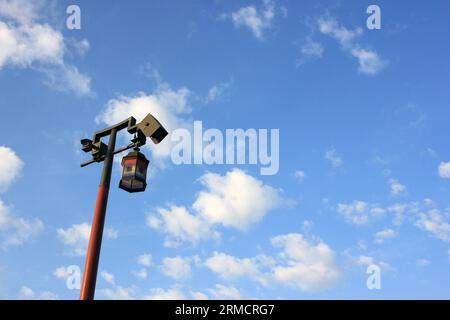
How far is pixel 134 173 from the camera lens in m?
7.74

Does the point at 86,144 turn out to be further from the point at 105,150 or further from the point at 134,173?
the point at 134,173

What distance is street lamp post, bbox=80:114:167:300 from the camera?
22.5 ft

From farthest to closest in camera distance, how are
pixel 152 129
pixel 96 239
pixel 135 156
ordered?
pixel 152 129 < pixel 135 156 < pixel 96 239

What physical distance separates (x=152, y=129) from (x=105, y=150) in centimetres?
99

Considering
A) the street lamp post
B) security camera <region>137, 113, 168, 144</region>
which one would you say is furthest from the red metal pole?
security camera <region>137, 113, 168, 144</region>

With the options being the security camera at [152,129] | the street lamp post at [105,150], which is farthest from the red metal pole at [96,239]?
the security camera at [152,129]

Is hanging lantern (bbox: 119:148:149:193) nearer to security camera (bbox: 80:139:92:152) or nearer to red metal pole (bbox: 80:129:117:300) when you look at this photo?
A: red metal pole (bbox: 80:129:117:300)

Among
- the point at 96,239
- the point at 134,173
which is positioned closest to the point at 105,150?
the point at 134,173
